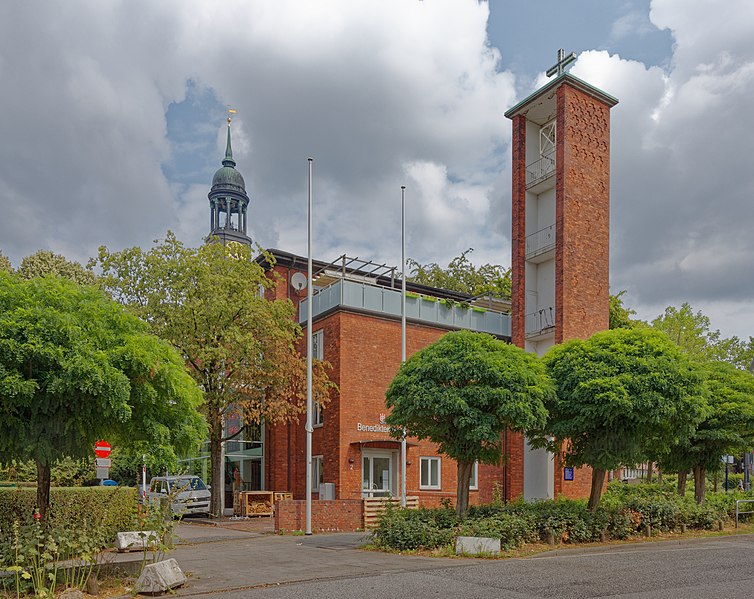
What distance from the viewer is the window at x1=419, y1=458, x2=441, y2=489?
28156mm

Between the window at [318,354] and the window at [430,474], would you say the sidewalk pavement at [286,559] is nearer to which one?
the window at [318,354]

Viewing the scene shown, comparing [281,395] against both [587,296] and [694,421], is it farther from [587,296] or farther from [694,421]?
[694,421]

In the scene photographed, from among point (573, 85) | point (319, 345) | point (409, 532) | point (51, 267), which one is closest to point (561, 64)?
point (573, 85)

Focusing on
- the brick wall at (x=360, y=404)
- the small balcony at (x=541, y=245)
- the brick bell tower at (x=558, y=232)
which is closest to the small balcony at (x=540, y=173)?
the brick bell tower at (x=558, y=232)

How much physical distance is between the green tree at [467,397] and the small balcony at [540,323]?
9.85 m

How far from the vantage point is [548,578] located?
11680 millimetres

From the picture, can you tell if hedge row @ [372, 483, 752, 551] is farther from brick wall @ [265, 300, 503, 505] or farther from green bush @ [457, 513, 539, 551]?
brick wall @ [265, 300, 503, 505]

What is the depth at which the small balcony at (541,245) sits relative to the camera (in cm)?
2700

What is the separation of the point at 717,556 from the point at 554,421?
15.1ft

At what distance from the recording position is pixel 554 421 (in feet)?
58.2

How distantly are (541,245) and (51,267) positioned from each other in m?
22.4

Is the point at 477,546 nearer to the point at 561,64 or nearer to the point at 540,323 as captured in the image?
the point at 540,323

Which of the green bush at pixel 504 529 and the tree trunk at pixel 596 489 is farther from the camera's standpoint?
the tree trunk at pixel 596 489

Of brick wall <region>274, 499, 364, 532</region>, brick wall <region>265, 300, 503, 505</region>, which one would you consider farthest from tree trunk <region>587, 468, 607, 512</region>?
brick wall <region>265, 300, 503, 505</region>
